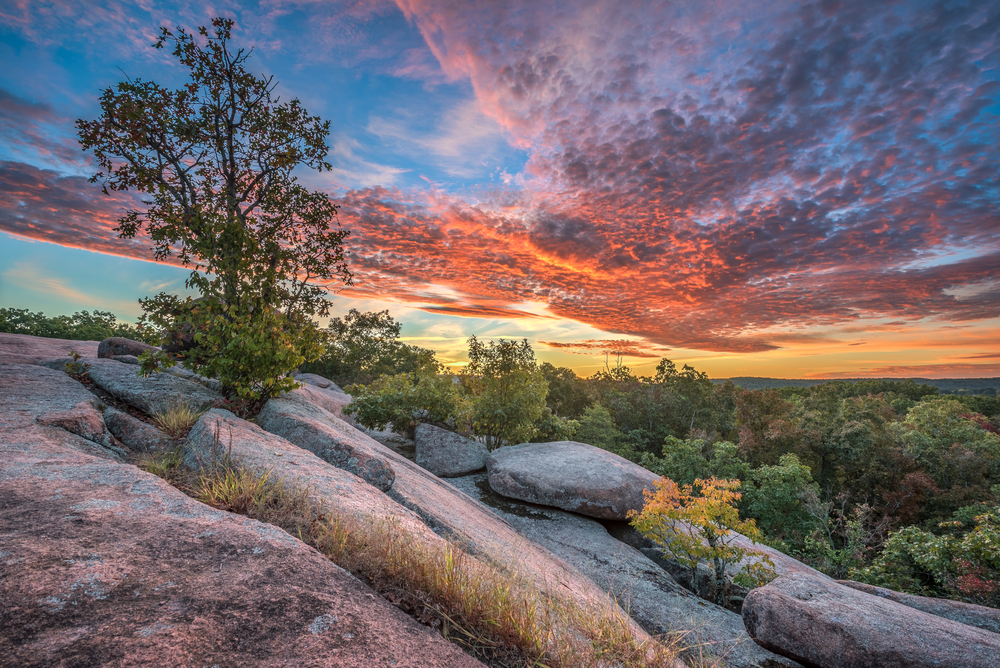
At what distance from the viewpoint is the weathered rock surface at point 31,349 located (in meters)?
8.59

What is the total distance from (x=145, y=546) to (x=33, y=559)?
48cm

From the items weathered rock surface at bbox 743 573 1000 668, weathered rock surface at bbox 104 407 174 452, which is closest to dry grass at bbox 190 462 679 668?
weathered rock surface at bbox 104 407 174 452

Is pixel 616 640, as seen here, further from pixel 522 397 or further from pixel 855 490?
pixel 855 490

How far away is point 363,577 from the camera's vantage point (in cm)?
299

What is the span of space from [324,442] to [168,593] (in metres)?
4.14

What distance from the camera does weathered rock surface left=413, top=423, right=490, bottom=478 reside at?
12.0 metres

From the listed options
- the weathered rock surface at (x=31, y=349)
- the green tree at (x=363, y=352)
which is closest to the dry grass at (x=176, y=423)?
the weathered rock surface at (x=31, y=349)

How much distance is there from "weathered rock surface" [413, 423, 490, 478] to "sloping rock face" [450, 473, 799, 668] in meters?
0.55

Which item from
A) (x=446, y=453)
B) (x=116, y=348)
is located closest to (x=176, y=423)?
(x=446, y=453)

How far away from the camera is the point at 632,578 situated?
800 centimetres

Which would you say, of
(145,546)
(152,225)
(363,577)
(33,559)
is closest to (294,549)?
(363,577)

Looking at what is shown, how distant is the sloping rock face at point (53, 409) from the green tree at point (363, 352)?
2359 centimetres

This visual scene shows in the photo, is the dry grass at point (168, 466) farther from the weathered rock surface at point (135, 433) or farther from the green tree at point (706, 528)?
the green tree at point (706, 528)

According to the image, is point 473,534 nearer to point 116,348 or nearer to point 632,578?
point 632,578
